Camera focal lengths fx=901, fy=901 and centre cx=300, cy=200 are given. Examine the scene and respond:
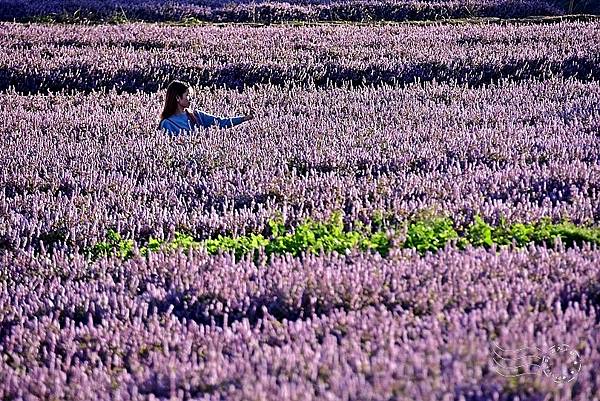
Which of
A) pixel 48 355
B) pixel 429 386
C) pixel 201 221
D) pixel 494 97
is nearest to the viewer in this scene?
pixel 429 386

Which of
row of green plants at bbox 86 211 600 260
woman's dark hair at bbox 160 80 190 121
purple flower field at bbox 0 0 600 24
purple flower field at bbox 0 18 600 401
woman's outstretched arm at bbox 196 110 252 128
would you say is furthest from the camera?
purple flower field at bbox 0 0 600 24

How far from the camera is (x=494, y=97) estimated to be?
10.3 metres

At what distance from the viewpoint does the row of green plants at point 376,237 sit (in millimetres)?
4805

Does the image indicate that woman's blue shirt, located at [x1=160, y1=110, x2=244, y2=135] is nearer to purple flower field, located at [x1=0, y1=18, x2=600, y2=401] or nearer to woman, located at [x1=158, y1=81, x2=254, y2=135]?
woman, located at [x1=158, y1=81, x2=254, y2=135]

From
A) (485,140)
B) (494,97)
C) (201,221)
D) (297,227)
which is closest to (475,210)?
(297,227)

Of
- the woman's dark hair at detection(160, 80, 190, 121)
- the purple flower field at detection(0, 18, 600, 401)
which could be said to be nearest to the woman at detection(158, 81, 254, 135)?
the woman's dark hair at detection(160, 80, 190, 121)

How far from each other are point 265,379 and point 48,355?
132 cm

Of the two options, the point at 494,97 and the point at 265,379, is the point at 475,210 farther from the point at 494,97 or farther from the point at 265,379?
the point at 494,97

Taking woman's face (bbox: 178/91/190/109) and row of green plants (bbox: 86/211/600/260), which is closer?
row of green plants (bbox: 86/211/600/260)

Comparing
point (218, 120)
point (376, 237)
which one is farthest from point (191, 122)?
point (376, 237)

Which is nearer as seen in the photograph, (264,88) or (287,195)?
(287,195)

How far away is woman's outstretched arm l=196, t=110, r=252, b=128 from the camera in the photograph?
9.49 meters

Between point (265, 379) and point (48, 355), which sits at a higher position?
point (265, 379)

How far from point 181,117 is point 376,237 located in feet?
16.1
